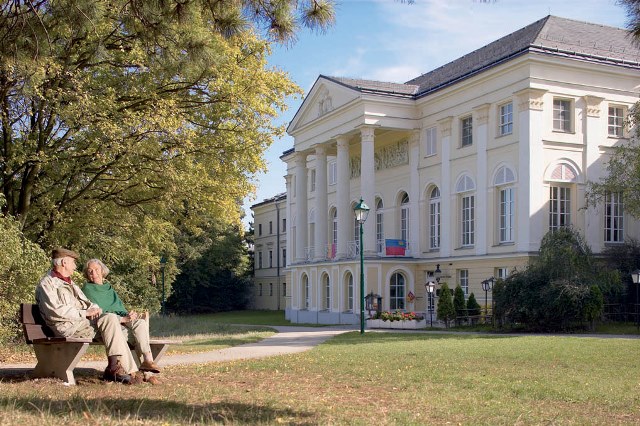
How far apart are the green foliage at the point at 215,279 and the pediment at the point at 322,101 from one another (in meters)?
21.6

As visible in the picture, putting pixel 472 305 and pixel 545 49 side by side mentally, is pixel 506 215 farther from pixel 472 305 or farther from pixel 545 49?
pixel 545 49

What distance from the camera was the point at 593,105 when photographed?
35562mm

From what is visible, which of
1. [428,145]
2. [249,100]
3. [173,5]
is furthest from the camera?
[428,145]

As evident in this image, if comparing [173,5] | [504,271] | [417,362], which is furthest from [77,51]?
[504,271]

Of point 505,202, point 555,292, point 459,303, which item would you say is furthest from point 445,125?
point 555,292

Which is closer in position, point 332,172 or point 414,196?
point 414,196

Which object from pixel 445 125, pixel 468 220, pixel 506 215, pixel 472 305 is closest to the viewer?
pixel 472 305

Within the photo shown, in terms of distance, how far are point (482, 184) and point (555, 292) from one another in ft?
35.3

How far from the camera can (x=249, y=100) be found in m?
21.0

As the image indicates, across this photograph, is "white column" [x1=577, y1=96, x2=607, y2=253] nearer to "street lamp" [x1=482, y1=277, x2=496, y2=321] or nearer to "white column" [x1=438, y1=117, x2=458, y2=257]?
"street lamp" [x1=482, y1=277, x2=496, y2=321]

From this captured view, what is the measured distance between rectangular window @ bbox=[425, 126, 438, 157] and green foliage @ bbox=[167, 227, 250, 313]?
1216 inches

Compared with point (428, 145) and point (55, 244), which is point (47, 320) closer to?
point (55, 244)

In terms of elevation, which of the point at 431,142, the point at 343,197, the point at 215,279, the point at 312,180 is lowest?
the point at 215,279

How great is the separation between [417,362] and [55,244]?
12.4 metres
